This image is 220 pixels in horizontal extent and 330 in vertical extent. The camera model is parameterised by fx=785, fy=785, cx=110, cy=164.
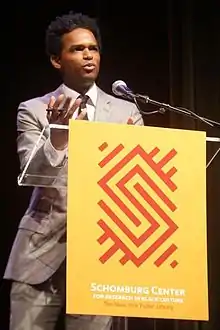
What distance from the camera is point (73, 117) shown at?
2275 mm

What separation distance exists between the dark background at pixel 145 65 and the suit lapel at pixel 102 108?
10.5 inches

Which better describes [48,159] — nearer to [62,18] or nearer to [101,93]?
[101,93]

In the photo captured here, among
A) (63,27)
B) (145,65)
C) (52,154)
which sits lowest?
(52,154)

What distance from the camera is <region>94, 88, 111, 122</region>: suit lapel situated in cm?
277

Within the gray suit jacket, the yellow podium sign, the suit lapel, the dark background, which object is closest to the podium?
the yellow podium sign

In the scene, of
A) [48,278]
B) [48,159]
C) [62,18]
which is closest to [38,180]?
[48,159]

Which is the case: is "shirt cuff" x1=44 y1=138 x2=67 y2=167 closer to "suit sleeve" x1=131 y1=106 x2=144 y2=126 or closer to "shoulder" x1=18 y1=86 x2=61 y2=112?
"shoulder" x1=18 y1=86 x2=61 y2=112

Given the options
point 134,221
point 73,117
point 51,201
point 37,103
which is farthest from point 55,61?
point 134,221

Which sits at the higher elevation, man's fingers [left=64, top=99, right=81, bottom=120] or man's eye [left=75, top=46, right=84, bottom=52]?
man's eye [left=75, top=46, right=84, bottom=52]

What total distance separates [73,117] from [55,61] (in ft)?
2.67

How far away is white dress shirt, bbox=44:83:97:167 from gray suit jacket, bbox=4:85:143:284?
2 cm

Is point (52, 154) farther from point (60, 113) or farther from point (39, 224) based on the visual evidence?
point (39, 224)

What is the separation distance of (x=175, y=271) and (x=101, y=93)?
3.08 feet

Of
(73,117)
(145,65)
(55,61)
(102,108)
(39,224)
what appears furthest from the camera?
(145,65)
